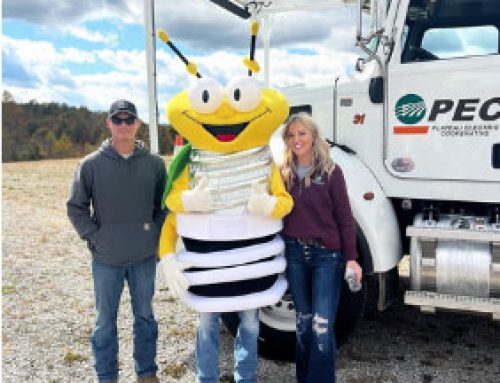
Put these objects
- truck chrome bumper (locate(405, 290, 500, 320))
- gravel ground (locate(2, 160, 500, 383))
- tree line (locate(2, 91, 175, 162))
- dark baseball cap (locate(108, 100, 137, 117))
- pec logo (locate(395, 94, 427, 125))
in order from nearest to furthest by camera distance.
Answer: dark baseball cap (locate(108, 100, 137, 117)) → truck chrome bumper (locate(405, 290, 500, 320)) → pec logo (locate(395, 94, 427, 125)) → gravel ground (locate(2, 160, 500, 383)) → tree line (locate(2, 91, 175, 162))

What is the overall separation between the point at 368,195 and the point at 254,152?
112 cm

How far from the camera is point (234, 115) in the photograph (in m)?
2.93

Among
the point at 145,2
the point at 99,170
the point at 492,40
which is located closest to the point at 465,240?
the point at 492,40

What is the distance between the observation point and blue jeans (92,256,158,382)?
128 inches

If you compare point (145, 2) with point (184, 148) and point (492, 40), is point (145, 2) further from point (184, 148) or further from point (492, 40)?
point (492, 40)

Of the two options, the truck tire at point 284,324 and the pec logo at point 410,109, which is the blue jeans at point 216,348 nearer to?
the truck tire at point 284,324

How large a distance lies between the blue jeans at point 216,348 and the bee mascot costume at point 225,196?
133 mm

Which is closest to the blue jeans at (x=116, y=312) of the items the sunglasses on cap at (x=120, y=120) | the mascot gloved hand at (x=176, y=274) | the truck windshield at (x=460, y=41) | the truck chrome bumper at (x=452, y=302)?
the mascot gloved hand at (x=176, y=274)

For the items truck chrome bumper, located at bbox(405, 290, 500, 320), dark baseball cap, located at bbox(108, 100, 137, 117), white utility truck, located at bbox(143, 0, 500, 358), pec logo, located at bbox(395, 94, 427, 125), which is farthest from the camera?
pec logo, located at bbox(395, 94, 427, 125)

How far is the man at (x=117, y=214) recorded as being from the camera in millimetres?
3168

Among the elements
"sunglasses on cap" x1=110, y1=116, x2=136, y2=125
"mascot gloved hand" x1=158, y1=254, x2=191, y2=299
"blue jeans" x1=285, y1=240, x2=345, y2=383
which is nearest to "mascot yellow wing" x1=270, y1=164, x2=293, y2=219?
"blue jeans" x1=285, y1=240, x2=345, y2=383

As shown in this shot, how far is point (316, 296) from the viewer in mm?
3084

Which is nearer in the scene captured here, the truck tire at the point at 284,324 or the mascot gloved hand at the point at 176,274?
the mascot gloved hand at the point at 176,274

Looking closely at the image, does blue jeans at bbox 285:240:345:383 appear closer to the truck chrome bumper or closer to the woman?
the woman
